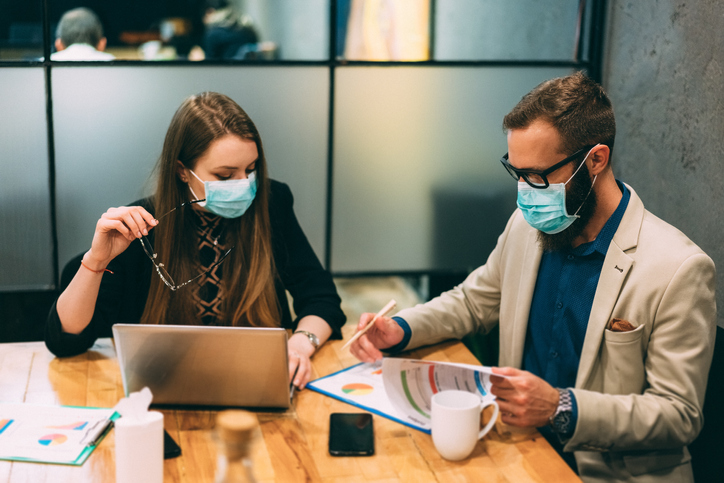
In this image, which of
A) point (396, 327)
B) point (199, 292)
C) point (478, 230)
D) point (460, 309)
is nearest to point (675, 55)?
point (478, 230)

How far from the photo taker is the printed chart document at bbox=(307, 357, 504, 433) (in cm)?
134

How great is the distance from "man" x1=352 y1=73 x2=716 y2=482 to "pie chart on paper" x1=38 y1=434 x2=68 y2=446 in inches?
25.8

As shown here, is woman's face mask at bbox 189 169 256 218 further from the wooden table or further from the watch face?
the watch face

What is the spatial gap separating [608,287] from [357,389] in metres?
0.60

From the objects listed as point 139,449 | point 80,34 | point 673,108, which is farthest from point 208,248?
point 80,34

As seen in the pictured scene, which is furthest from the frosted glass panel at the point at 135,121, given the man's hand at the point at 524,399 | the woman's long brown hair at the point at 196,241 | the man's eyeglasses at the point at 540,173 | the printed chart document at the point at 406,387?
the man's hand at the point at 524,399

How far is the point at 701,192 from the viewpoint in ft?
6.49

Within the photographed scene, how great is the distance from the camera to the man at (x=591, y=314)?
4.28 ft

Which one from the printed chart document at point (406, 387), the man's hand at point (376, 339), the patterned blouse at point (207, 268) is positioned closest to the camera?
the printed chart document at point (406, 387)

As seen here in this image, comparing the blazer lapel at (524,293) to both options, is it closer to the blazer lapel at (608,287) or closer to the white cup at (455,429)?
the blazer lapel at (608,287)

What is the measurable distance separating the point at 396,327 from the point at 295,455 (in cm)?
47

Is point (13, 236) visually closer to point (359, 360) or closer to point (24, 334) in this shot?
point (24, 334)

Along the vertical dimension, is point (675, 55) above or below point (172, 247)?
above

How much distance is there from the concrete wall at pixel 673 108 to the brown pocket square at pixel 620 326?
0.62 metres
